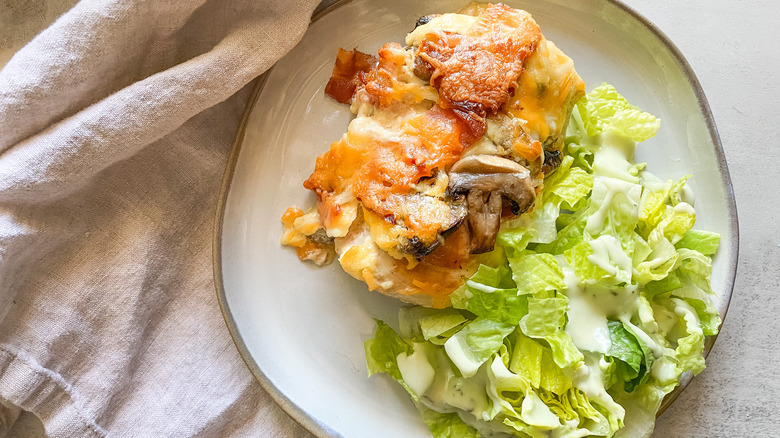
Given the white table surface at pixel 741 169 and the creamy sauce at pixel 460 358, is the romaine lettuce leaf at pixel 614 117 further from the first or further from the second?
the creamy sauce at pixel 460 358

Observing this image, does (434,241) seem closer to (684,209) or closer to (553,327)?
(553,327)

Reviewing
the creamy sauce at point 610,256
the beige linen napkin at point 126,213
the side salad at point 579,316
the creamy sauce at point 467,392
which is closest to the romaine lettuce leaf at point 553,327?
the side salad at point 579,316

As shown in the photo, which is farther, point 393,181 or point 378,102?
point 378,102

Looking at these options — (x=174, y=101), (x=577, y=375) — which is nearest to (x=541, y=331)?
(x=577, y=375)

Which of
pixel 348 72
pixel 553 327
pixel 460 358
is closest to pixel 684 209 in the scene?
pixel 553 327

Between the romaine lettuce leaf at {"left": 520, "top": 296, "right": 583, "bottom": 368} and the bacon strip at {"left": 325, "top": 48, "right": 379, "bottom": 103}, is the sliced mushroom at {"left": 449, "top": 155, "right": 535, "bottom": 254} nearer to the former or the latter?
the romaine lettuce leaf at {"left": 520, "top": 296, "right": 583, "bottom": 368}

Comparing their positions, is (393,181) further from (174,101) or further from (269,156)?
(174,101)

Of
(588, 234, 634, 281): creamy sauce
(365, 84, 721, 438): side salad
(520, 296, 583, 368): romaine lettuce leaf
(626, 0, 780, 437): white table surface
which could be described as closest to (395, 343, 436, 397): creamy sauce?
(365, 84, 721, 438): side salad
